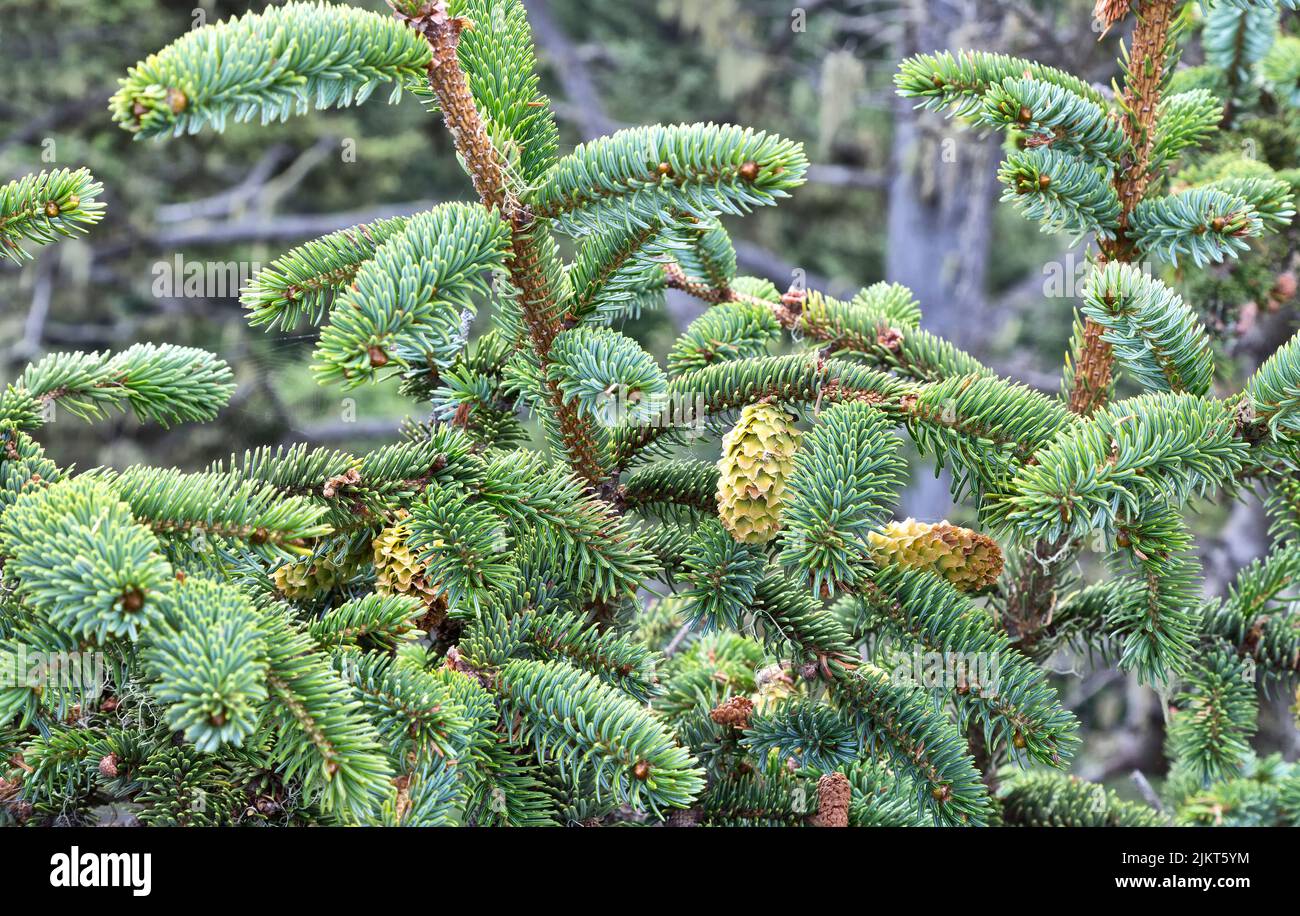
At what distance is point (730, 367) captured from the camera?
50.4 inches

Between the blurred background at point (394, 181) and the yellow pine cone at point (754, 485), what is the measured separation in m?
4.19

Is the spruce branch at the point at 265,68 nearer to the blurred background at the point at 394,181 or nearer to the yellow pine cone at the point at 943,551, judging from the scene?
the yellow pine cone at the point at 943,551

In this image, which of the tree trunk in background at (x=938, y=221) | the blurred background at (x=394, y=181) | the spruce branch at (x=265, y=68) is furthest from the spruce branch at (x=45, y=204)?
the tree trunk in background at (x=938, y=221)

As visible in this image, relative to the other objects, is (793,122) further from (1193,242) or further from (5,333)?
(1193,242)

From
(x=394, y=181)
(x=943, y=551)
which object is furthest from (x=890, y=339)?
(x=394, y=181)

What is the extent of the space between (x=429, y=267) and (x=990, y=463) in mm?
642

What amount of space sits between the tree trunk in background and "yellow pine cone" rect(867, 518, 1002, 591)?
5433 millimetres

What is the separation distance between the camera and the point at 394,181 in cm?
799

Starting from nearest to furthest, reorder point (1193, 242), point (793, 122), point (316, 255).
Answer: point (316, 255), point (1193, 242), point (793, 122)

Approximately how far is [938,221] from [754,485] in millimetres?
6896

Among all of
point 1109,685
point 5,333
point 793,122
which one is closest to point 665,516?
point 1109,685

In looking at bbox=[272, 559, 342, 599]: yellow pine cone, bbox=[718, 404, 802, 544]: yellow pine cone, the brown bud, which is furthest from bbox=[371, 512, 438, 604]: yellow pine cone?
the brown bud

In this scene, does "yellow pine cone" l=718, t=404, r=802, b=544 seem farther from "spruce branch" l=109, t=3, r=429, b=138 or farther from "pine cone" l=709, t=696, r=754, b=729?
"spruce branch" l=109, t=3, r=429, b=138

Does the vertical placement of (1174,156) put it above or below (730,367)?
above
